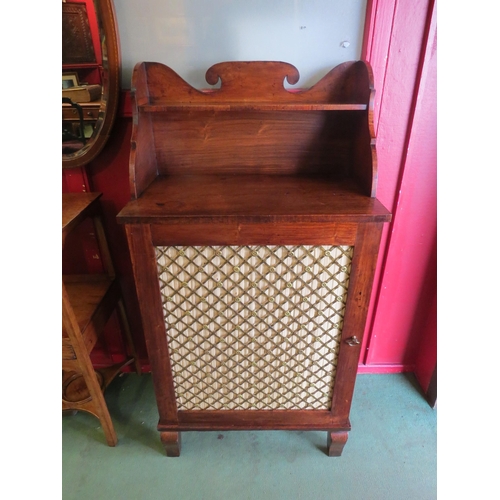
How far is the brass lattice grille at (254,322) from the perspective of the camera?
101 centimetres

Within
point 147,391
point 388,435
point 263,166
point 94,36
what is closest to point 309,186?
point 263,166

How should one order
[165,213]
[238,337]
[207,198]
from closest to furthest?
[165,213] → [207,198] → [238,337]

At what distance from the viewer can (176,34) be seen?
116 cm

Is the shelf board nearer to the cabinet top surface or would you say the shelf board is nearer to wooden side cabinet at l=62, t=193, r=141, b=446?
the cabinet top surface

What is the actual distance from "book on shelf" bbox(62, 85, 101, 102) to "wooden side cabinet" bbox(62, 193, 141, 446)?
35 cm

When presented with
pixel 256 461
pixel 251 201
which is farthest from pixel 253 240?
pixel 256 461

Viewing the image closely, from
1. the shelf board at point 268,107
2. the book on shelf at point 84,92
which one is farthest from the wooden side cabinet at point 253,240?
the book on shelf at point 84,92

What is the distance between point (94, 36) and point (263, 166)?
70 centimetres

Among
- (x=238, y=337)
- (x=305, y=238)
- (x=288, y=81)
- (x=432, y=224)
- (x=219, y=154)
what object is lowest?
(x=238, y=337)

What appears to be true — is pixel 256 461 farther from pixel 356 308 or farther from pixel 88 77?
pixel 88 77

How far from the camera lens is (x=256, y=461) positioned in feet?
4.59

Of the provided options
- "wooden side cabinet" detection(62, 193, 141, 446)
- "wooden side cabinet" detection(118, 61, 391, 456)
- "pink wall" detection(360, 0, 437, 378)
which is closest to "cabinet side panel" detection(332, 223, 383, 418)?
"wooden side cabinet" detection(118, 61, 391, 456)

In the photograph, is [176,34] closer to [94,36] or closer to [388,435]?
[94,36]

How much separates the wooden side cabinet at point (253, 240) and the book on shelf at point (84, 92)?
22cm
